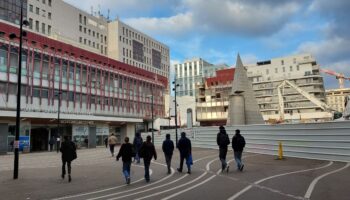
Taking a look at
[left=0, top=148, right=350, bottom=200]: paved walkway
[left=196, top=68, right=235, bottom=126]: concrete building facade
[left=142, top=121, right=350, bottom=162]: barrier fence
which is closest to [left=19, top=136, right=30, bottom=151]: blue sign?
[left=142, top=121, right=350, bottom=162]: barrier fence

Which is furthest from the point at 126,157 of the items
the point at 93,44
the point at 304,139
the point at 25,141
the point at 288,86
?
the point at 93,44

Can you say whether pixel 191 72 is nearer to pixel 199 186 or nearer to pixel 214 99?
pixel 214 99

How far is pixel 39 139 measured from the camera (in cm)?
4981

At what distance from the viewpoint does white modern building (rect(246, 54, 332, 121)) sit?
101m

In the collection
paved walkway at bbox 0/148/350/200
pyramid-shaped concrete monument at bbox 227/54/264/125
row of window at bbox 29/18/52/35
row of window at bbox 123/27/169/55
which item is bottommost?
paved walkway at bbox 0/148/350/200

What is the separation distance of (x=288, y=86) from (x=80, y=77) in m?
59.5

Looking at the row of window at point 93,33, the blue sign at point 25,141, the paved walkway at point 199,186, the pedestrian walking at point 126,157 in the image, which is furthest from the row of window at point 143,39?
the pedestrian walking at point 126,157

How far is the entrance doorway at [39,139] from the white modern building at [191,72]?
442ft

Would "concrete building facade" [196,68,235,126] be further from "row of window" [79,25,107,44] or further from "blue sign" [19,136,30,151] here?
"blue sign" [19,136,30,151]

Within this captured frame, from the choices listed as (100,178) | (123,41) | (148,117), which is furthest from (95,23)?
(100,178)

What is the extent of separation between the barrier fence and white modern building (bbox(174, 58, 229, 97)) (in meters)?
155

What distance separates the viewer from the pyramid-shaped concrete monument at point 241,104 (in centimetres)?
3631

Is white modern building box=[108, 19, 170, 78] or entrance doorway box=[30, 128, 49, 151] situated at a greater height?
white modern building box=[108, 19, 170, 78]

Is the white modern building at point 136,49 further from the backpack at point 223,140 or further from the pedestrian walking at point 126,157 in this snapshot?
the pedestrian walking at point 126,157
